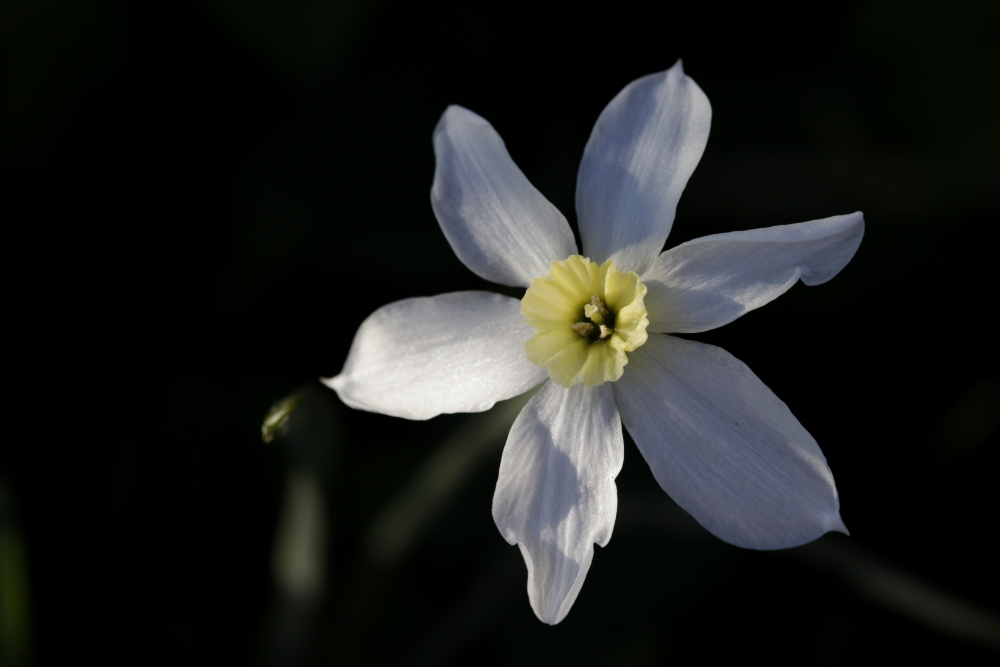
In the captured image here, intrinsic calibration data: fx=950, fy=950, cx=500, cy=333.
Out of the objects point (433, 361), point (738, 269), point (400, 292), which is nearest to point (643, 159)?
point (738, 269)

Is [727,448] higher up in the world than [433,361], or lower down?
lower down

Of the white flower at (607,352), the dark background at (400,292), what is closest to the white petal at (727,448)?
the white flower at (607,352)

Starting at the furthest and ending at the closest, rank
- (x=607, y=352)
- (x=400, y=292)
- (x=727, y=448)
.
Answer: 1. (x=400, y=292)
2. (x=607, y=352)
3. (x=727, y=448)

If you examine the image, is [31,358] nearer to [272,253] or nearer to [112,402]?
[112,402]

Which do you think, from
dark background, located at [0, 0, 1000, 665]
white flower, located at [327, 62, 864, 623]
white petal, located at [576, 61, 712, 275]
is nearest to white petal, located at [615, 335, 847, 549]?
white flower, located at [327, 62, 864, 623]

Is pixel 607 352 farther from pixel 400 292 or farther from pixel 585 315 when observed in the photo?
pixel 400 292
